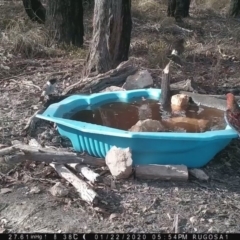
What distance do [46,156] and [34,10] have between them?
5021 mm

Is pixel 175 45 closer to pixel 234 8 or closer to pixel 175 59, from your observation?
pixel 175 59

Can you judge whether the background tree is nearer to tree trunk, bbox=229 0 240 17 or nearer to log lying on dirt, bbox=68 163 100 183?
tree trunk, bbox=229 0 240 17

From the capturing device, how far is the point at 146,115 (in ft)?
14.4

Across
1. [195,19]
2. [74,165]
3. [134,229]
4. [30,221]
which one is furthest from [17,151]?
[195,19]

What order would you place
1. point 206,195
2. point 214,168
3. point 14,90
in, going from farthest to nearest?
point 14,90, point 214,168, point 206,195

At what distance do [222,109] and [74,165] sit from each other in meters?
1.37

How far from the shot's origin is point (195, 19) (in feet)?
32.4

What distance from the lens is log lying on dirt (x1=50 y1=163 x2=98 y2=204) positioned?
331cm

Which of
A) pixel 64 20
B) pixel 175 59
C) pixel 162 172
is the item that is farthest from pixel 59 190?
pixel 64 20

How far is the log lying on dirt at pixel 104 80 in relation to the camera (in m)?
5.06

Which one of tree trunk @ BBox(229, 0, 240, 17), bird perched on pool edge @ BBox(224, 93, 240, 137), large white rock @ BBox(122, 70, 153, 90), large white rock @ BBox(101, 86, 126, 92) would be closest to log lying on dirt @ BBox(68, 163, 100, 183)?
bird perched on pool edge @ BBox(224, 93, 240, 137)

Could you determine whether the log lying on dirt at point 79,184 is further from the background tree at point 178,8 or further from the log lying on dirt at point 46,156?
the background tree at point 178,8

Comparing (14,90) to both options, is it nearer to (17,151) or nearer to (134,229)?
(17,151)
